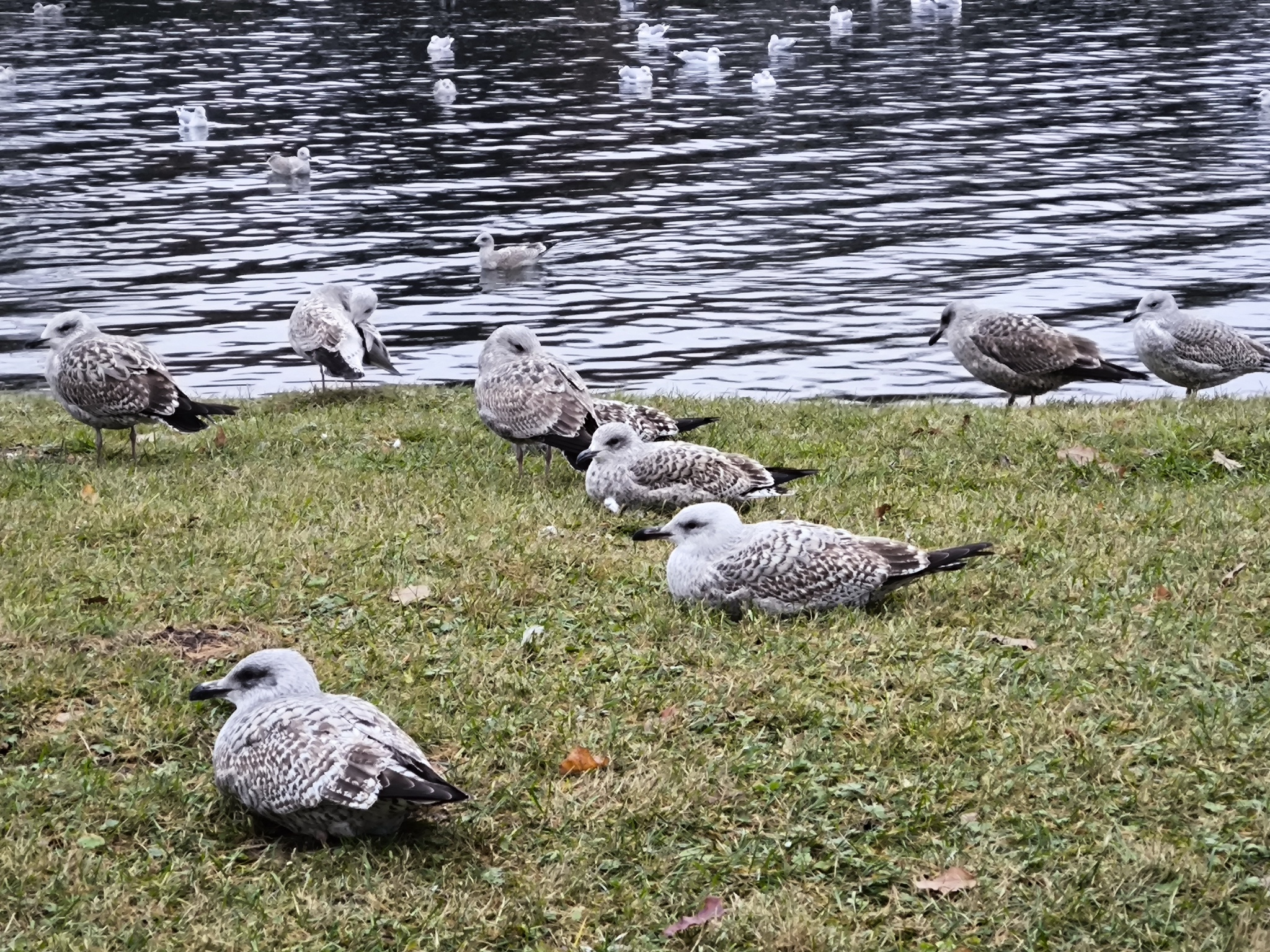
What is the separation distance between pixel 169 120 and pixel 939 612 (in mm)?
31764

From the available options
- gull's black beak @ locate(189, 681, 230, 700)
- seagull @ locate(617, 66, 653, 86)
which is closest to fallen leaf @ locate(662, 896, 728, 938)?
gull's black beak @ locate(189, 681, 230, 700)

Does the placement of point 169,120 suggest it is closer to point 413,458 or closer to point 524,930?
point 413,458

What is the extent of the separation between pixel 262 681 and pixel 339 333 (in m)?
9.11

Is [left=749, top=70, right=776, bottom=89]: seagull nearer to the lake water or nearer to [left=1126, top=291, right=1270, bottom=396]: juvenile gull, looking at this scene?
the lake water

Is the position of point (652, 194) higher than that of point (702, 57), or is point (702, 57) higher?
point (702, 57)

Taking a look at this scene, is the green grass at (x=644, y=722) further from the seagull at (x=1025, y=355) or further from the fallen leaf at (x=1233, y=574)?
the seagull at (x=1025, y=355)

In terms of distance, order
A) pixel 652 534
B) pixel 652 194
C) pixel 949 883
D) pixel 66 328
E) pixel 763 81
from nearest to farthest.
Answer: pixel 949 883 → pixel 652 534 → pixel 66 328 → pixel 652 194 → pixel 763 81

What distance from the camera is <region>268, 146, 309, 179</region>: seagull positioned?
1174 inches

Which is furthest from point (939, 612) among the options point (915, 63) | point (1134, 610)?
point (915, 63)

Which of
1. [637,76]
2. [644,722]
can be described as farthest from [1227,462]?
[637,76]

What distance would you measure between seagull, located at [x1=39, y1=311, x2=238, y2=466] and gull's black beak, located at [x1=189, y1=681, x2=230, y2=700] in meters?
5.26

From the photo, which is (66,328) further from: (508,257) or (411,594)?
(508,257)

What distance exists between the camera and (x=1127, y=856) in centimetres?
574

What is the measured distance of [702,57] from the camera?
4422 cm
